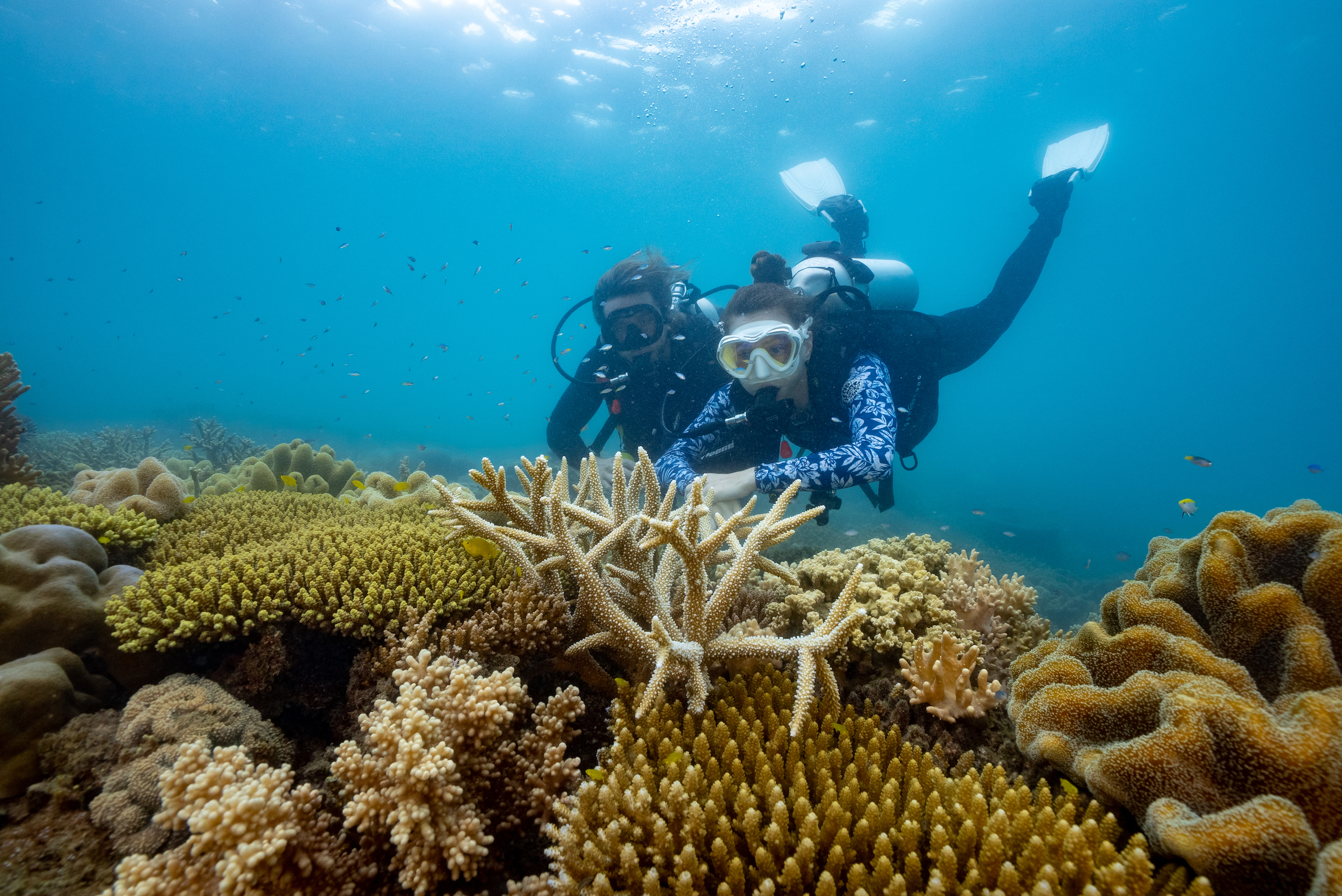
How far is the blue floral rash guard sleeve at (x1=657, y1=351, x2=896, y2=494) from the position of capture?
4906mm

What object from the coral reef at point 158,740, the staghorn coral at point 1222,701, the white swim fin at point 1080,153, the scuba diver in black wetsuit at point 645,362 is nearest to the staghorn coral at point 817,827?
the staghorn coral at point 1222,701

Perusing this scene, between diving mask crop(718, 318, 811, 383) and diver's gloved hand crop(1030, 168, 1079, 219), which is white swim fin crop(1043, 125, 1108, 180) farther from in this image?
diving mask crop(718, 318, 811, 383)

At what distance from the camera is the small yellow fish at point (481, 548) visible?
3326 millimetres

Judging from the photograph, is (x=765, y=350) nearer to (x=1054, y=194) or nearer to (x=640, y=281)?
(x=640, y=281)

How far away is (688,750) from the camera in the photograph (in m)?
2.05

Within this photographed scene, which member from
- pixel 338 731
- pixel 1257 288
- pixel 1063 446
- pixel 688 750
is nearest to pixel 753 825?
pixel 688 750

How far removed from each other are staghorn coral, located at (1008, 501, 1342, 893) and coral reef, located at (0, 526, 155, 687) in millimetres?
4578

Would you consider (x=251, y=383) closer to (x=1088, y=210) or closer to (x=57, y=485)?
(x=57, y=485)

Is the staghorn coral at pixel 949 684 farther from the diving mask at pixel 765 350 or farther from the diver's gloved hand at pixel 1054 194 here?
the diver's gloved hand at pixel 1054 194

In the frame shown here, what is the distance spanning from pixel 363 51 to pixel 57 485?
148 feet

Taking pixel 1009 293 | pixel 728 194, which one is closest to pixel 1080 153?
pixel 1009 293

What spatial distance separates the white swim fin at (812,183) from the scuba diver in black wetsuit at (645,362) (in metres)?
5.90

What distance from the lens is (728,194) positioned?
2314 inches

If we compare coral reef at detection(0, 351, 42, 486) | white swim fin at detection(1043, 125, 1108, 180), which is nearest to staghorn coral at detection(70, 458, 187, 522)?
coral reef at detection(0, 351, 42, 486)
